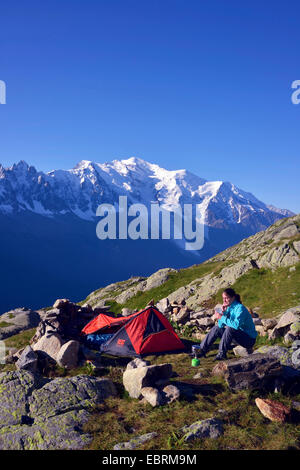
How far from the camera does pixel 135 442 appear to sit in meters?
7.90

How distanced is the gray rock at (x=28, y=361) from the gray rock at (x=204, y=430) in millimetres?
7271

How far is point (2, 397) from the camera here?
9680 millimetres

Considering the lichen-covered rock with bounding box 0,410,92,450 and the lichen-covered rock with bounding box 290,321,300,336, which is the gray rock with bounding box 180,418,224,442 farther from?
the lichen-covered rock with bounding box 290,321,300,336

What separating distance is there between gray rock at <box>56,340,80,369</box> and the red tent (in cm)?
299

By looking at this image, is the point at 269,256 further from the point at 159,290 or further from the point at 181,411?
the point at 181,411

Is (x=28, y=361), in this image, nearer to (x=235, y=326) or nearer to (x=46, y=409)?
(x=46, y=409)

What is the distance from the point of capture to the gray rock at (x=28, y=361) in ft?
42.4

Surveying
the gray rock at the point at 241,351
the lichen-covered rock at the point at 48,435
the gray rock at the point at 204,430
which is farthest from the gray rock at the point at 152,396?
the gray rock at the point at 241,351

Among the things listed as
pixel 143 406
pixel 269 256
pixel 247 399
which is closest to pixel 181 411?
pixel 143 406

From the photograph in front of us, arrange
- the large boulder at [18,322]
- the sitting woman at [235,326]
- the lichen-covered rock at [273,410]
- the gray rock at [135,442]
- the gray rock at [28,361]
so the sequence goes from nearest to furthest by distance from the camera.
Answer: the gray rock at [135,442] < the lichen-covered rock at [273,410] < the gray rock at [28,361] < the sitting woman at [235,326] < the large boulder at [18,322]

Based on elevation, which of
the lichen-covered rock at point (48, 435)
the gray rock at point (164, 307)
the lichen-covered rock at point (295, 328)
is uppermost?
the lichen-covered rock at point (295, 328)

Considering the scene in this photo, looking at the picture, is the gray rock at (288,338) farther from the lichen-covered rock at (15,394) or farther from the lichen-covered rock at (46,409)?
the lichen-covered rock at (15,394)

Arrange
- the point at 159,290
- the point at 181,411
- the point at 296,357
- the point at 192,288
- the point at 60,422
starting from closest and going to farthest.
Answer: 1. the point at 60,422
2. the point at 181,411
3. the point at 296,357
4. the point at 192,288
5. the point at 159,290
